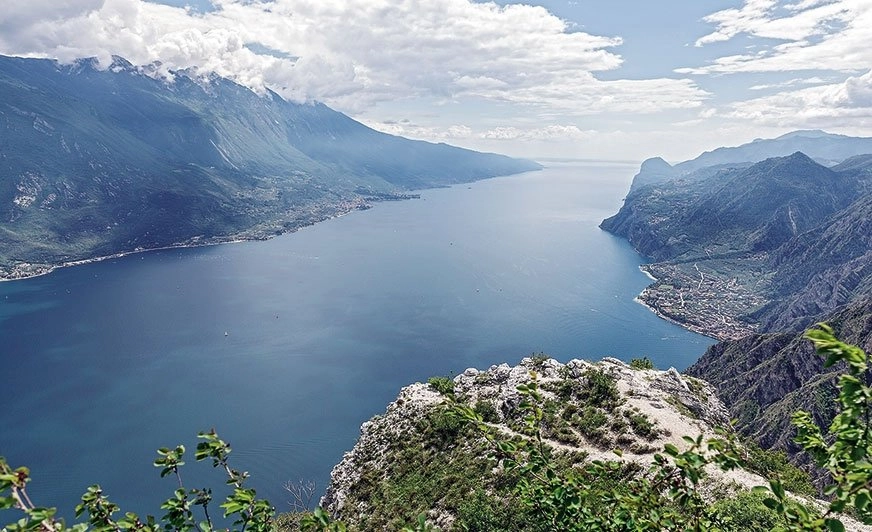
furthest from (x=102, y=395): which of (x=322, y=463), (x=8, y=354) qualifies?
(x=322, y=463)

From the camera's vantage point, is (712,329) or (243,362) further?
(712,329)

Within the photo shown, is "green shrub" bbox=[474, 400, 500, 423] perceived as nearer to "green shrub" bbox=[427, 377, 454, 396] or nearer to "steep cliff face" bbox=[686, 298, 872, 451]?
"green shrub" bbox=[427, 377, 454, 396]

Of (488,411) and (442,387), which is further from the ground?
(442,387)

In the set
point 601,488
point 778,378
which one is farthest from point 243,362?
point 601,488

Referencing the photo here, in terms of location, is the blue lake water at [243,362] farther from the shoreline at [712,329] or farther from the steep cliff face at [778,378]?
the steep cliff face at [778,378]

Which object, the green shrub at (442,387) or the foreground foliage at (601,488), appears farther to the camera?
the green shrub at (442,387)

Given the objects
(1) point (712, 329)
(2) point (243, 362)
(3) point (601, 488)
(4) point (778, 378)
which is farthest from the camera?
(1) point (712, 329)

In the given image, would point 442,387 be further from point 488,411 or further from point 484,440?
point 488,411

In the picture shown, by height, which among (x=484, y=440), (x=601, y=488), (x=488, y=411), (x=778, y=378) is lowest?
(x=778, y=378)

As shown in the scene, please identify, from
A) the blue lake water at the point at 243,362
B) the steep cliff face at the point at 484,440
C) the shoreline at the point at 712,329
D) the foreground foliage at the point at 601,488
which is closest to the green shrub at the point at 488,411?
the steep cliff face at the point at 484,440

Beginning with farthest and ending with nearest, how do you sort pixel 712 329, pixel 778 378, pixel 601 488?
pixel 712 329 < pixel 778 378 < pixel 601 488
